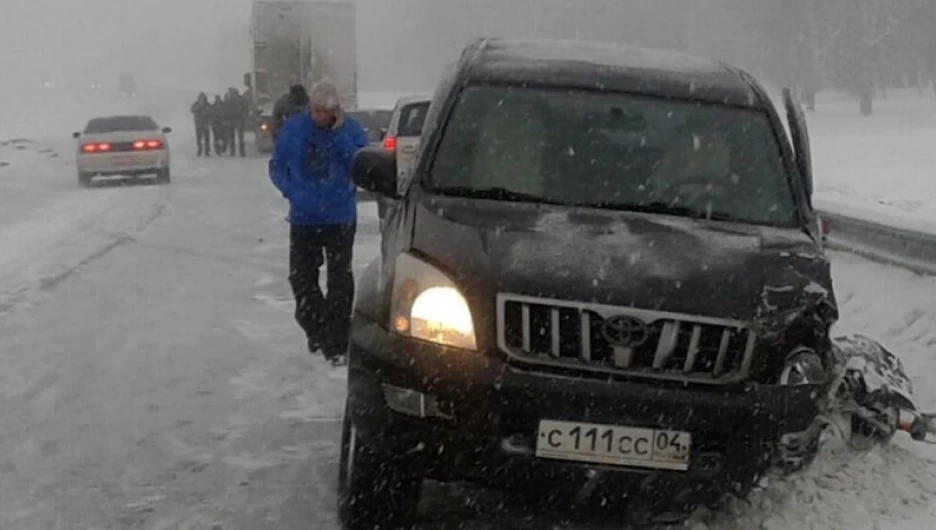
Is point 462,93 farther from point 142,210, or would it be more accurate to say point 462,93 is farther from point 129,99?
point 129,99

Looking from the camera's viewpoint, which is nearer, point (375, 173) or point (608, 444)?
point (608, 444)

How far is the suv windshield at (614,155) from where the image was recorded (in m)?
5.44

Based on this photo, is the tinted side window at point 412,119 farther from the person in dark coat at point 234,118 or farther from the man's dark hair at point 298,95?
the person in dark coat at point 234,118

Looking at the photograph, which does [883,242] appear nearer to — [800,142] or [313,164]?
[800,142]

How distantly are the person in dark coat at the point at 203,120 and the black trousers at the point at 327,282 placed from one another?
27.4m

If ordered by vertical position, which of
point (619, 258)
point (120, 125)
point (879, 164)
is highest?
point (619, 258)

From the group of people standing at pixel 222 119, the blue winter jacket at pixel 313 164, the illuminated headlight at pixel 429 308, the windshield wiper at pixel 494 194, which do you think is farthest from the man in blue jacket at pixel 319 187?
the group of people standing at pixel 222 119

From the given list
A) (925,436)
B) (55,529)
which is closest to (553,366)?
(55,529)

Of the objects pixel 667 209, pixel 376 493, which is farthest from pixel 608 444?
pixel 667 209

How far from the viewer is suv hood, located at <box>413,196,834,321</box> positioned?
4504 millimetres

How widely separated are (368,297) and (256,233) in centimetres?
1101

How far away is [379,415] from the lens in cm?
457

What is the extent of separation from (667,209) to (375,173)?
4.36 feet

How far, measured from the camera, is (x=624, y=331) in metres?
4.45
